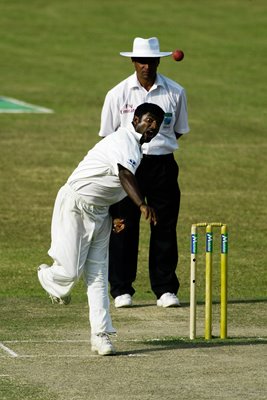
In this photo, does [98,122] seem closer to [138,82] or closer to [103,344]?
[138,82]

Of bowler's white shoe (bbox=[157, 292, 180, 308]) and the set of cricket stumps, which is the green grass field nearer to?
bowler's white shoe (bbox=[157, 292, 180, 308])

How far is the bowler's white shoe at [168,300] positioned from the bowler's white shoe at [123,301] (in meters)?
0.27

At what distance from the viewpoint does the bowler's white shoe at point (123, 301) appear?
12.3 meters

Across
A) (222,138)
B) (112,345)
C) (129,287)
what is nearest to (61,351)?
(112,345)

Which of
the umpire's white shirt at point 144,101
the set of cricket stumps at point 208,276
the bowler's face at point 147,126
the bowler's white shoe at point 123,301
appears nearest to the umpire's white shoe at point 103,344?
the set of cricket stumps at point 208,276

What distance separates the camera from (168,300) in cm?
1225

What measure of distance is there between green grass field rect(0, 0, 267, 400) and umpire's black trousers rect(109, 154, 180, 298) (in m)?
0.40

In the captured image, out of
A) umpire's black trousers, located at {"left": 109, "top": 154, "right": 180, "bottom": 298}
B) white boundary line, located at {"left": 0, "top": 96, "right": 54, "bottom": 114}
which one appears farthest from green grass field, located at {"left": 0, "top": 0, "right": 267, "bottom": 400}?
umpire's black trousers, located at {"left": 109, "top": 154, "right": 180, "bottom": 298}

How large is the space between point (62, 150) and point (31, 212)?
5.37 meters

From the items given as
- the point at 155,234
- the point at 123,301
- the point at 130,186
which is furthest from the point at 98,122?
the point at 130,186

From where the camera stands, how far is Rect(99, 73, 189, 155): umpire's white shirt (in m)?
12.2

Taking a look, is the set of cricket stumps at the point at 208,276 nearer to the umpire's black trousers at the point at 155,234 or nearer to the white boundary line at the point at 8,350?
the white boundary line at the point at 8,350

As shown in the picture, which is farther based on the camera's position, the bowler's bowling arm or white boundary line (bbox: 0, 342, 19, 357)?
white boundary line (bbox: 0, 342, 19, 357)

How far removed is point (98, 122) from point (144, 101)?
47.3ft
